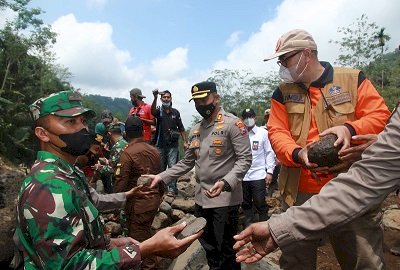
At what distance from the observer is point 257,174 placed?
6.95m

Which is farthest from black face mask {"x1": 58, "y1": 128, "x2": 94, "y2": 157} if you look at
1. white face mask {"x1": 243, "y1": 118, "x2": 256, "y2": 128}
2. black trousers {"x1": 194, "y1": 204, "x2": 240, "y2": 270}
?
white face mask {"x1": 243, "y1": 118, "x2": 256, "y2": 128}

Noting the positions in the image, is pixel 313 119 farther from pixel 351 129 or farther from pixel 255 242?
pixel 255 242

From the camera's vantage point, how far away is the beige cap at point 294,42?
3.03 m

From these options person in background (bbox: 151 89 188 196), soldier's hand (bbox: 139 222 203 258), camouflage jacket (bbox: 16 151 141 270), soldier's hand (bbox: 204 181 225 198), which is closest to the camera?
camouflage jacket (bbox: 16 151 141 270)

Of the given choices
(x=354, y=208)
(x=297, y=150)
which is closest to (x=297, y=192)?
(x=297, y=150)

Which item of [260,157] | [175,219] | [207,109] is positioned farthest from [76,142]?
[175,219]

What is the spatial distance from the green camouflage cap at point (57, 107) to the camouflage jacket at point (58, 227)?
1.20 feet

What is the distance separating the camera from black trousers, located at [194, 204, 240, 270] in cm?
452

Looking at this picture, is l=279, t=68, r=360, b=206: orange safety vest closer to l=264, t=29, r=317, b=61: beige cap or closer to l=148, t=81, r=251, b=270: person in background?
l=264, t=29, r=317, b=61: beige cap

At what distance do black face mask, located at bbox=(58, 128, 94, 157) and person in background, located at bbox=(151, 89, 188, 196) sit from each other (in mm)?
5728

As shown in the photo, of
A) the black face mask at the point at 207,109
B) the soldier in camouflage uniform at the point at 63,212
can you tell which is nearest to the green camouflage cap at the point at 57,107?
the soldier in camouflage uniform at the point at 63,212

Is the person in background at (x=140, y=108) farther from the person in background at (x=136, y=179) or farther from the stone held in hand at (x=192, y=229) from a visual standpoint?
the stone held in hand at (x=192, y=229)

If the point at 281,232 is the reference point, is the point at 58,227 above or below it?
above

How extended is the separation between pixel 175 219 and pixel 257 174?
8.86ft
